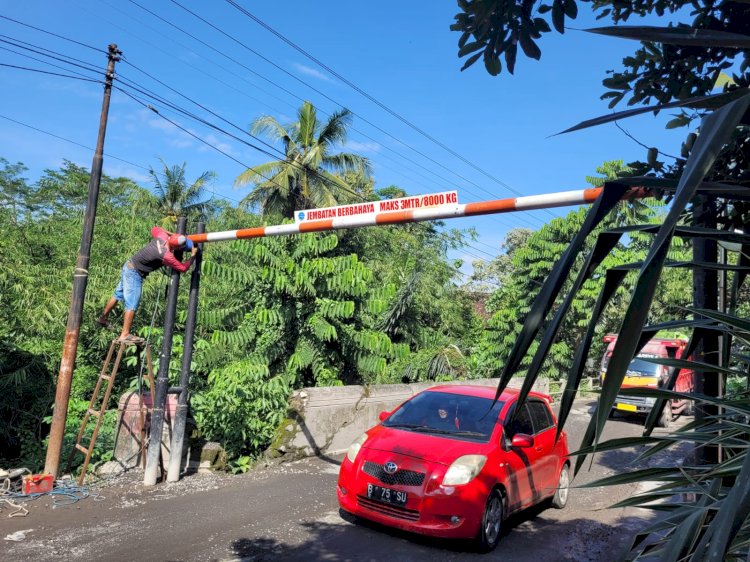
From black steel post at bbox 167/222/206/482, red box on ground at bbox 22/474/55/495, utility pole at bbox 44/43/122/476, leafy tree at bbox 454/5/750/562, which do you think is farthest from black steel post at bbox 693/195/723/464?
utility pole at bbox 44/43/122/476

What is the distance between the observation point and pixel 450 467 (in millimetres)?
6070

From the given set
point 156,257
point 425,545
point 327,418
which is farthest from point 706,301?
point 327,418

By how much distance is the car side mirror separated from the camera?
6.51m

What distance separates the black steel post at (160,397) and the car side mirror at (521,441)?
4.86 meters

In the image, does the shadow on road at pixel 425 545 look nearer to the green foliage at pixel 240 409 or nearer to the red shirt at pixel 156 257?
the green foliage at pixel 240 409

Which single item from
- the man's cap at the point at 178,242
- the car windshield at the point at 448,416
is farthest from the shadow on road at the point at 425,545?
the man's cap at the point at 178,242

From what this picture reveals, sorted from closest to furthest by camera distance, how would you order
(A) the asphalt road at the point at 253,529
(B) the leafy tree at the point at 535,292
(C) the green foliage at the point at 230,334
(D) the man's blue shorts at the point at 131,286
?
(A) the asphalt road at the point at 253,529 → (D) the man's blue shorts at the point at 131,286 → (C) the green foliage at the point at 230,334 → (B) the leafy tree at the point at 535,292

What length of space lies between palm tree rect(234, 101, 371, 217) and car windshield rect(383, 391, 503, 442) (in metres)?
20.6

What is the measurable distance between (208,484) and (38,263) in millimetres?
10674

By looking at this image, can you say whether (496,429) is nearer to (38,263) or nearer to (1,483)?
(1,483)

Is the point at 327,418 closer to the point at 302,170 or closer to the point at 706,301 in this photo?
the point at 706,301

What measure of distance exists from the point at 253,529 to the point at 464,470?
94.7 inches

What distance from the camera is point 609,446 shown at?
2.11 meters

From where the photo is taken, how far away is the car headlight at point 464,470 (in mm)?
5965
